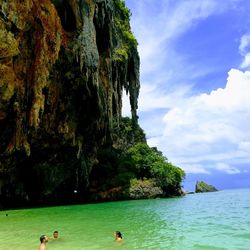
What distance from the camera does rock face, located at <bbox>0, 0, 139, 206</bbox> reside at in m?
24.0

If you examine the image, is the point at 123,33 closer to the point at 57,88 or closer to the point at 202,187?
the point at 57,88

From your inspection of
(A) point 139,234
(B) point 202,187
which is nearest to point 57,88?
(A) point 139,234

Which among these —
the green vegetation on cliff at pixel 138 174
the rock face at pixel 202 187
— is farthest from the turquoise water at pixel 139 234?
the rock face at pixel 202 187

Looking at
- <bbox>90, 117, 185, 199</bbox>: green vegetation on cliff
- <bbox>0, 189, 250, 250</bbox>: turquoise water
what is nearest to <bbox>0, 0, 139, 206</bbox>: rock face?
<bbox>90, 117, 185, 199</bbox>: green vegetation on cliff

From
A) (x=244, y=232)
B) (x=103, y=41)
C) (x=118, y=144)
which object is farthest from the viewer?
(x=118, y=144)

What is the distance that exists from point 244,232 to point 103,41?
2320 cm

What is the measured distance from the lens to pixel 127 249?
38.5ft

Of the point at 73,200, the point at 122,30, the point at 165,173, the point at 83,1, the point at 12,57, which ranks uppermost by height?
the point at 122,30

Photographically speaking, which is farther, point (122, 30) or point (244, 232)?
point (122, 30)

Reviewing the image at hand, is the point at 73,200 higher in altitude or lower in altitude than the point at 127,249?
higher

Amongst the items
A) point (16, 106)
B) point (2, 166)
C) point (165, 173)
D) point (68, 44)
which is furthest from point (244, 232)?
point (165, 173)

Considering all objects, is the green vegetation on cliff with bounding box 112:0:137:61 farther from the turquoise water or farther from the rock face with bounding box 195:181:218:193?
the rock face with bounding box 195:181:218:193

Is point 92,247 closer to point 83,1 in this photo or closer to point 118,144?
point 83,1

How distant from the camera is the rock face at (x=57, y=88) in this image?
24.0 metres
